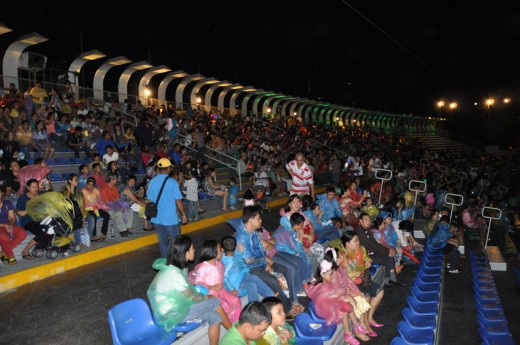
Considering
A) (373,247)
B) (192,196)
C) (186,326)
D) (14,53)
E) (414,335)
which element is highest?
(14,53)

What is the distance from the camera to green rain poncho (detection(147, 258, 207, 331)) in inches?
163

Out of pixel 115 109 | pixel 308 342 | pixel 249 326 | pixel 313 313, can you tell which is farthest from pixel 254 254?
pixel 115 109

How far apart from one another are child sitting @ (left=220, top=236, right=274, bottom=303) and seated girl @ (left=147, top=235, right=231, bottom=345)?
832mm

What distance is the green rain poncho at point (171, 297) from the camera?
4148 millimetres

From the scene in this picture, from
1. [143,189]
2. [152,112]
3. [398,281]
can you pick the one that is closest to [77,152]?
[143,189]

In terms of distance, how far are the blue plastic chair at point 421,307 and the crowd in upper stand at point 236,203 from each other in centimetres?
49

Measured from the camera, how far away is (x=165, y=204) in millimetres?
6836

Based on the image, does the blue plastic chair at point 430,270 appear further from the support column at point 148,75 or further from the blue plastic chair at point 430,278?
the support column at point 148,75

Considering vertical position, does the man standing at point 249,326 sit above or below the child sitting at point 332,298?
above

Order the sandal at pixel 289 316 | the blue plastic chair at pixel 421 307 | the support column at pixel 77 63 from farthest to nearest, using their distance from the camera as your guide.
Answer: the support column at pixel 77 63
the blue plastic chair at pixel 421 307
the sandal at pixel 289 316

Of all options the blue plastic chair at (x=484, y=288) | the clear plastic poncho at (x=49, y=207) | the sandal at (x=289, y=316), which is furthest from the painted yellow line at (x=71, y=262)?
the blue plastic chair at (x=484, y=288)

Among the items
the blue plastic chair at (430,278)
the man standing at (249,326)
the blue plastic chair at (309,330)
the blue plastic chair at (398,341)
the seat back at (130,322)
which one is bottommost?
the blue plastic chair at (430,278)

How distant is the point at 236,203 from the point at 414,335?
8042mm

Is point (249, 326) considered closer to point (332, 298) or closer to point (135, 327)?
point (135, 327)
